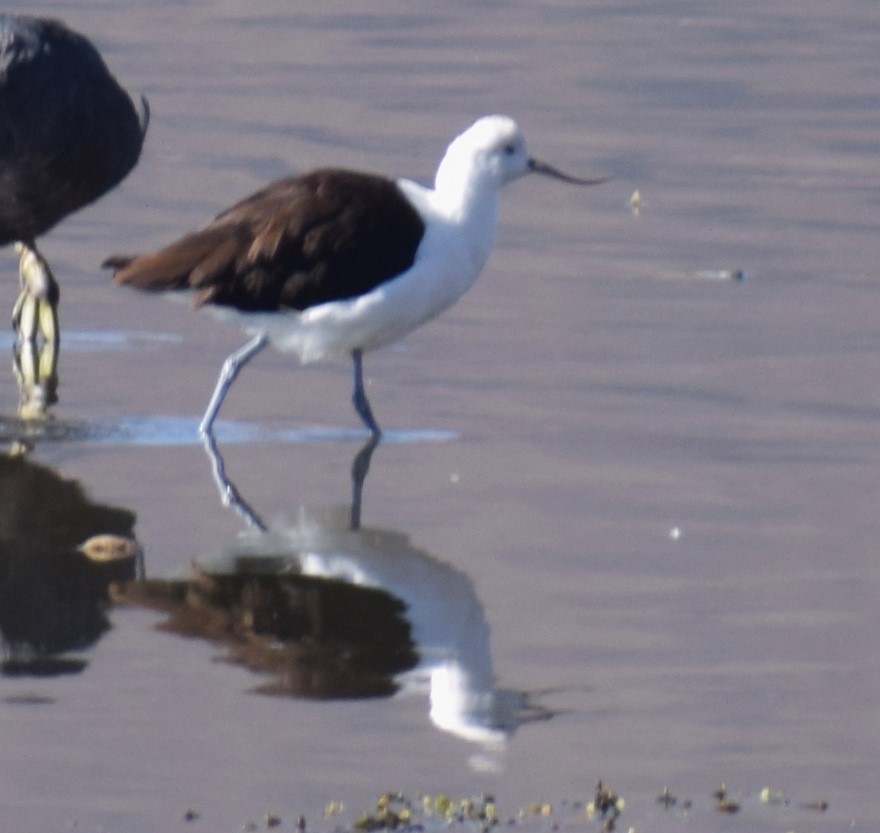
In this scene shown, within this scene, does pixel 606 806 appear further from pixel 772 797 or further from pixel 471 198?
pixel 471 198

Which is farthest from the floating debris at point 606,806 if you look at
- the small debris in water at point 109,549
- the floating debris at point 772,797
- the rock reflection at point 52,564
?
the small debris in water at point 109,549

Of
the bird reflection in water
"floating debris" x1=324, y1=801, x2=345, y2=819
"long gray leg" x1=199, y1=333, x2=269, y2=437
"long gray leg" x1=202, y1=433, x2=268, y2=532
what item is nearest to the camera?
"floating debris" x1=324, y1=801, x2=345, y2=819

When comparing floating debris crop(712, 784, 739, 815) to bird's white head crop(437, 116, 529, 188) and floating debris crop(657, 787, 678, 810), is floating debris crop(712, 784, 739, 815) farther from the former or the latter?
bird's white head crop(437, 116, 529, 188)

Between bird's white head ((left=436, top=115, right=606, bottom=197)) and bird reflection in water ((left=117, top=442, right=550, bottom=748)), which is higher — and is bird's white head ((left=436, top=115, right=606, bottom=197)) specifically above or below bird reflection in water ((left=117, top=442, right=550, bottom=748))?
above

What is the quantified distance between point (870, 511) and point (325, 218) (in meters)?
2.05

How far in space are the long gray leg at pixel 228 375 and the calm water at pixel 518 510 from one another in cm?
12

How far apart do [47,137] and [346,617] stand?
12.4 feet

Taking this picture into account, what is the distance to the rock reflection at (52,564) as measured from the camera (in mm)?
6395

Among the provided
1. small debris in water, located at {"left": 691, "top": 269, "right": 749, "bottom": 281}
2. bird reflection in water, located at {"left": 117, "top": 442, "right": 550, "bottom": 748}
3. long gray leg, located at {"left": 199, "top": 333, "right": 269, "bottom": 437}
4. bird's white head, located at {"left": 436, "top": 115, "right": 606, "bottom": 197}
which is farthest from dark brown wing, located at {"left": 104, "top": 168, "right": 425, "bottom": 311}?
small debris in water, located at {"left": 691, "top": 269, "right": 749, "bottom": 281}

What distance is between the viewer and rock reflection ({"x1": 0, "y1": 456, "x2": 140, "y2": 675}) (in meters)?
6.39

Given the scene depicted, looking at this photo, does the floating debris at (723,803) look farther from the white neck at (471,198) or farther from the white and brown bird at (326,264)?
the white neck at (471,198)

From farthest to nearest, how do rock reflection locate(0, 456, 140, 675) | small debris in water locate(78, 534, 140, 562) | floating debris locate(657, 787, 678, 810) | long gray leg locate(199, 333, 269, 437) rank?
long gray leg locate(199, 333, 269, 437) → small debris in water locate(78, 534, 140, 562) → rock reflection locate(0, 456, 140, 675) → floating debris locate(657, 787, 678, 810)

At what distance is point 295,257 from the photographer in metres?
8.23

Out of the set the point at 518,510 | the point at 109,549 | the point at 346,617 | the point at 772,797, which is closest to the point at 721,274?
the point at 518,510
